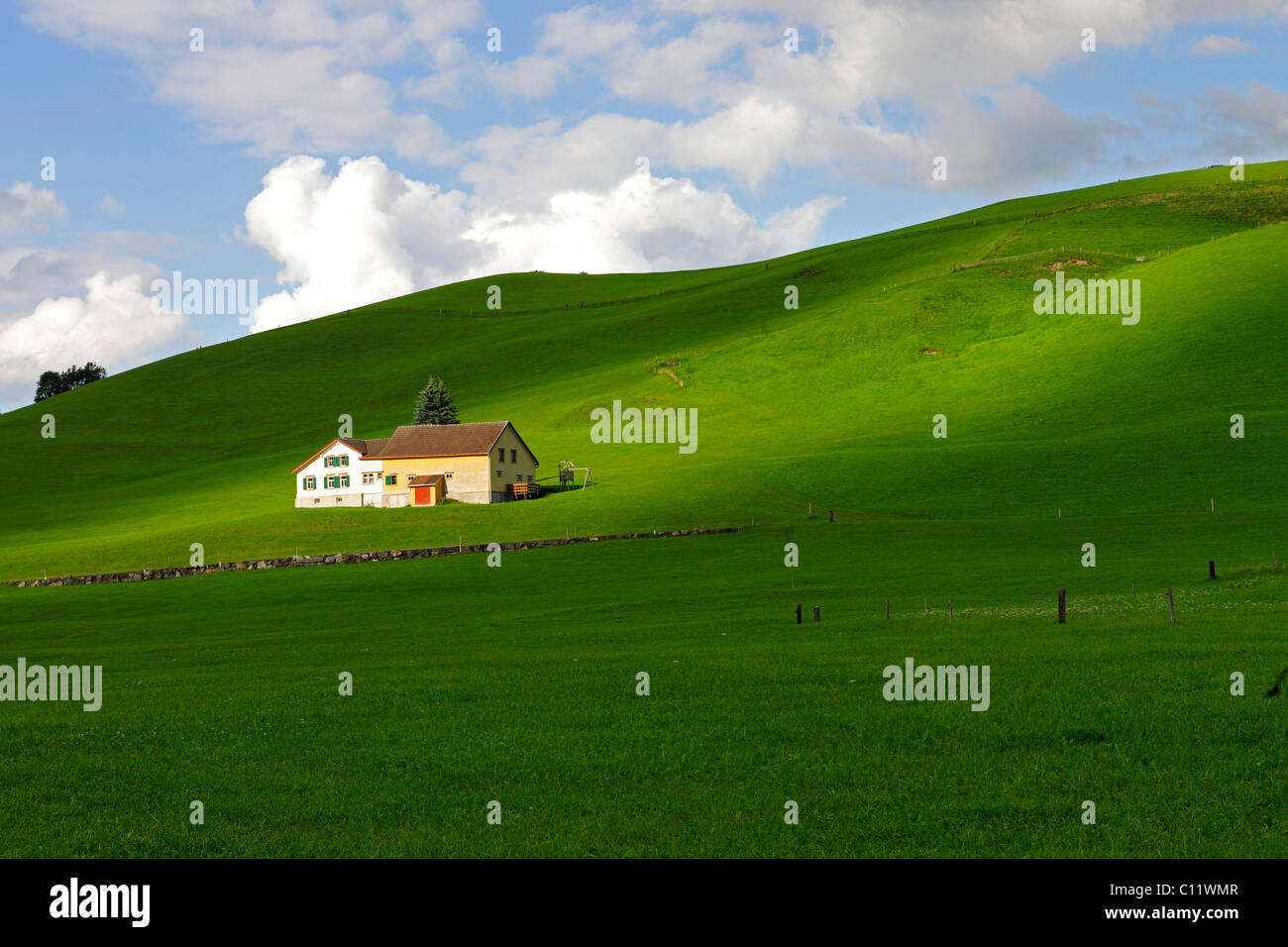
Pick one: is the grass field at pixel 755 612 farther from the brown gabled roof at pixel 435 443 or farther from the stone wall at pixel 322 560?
the brown gabled roof at pixel 435 443

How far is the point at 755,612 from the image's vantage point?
43.4m

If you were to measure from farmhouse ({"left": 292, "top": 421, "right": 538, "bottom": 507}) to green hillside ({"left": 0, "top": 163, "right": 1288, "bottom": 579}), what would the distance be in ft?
15.8

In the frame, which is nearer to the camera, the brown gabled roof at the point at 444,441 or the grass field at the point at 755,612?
the grass field at the point at 755,612

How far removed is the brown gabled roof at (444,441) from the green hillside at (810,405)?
34.7 feet

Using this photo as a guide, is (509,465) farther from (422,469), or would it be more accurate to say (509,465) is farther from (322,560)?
(322,560)

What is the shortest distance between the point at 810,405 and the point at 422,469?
47.1 metres

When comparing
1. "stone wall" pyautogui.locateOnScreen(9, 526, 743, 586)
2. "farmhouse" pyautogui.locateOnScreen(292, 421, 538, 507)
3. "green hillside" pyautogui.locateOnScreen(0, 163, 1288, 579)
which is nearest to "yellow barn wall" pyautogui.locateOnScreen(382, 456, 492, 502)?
"farmhouse" pyautogui.locateOnScreen(292, 421, 538, 507)

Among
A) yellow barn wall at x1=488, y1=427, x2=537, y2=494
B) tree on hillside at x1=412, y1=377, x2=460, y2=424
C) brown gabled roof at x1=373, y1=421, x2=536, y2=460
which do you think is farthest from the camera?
tree on hillside at x1=412, y1=377, x2=460, y2=424

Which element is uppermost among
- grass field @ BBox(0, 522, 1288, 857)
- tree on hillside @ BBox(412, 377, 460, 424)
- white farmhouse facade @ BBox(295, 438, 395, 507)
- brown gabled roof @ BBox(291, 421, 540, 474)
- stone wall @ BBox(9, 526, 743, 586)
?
tree on hillside @ BBox(412, 377, 460, 424)

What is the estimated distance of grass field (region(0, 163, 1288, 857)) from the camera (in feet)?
49.2

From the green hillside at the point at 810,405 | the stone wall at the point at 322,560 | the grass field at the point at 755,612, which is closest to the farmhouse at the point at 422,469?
the green hillside at the point at 810,405

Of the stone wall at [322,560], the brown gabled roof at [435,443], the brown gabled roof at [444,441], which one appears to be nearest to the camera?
the stone wall at [322,560]

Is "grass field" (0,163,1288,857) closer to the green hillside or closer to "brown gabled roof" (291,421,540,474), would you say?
the green hillside

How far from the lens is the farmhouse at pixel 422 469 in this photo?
326ft
